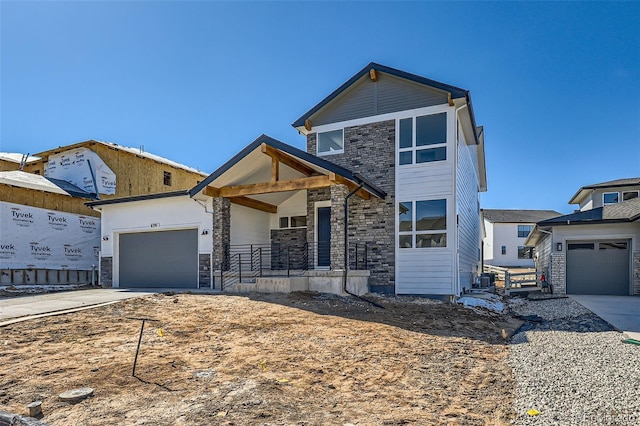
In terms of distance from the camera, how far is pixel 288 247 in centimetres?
1442

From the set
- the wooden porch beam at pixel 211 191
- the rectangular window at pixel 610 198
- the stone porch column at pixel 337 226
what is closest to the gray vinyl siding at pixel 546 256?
the rectangular window at pixel 610 198

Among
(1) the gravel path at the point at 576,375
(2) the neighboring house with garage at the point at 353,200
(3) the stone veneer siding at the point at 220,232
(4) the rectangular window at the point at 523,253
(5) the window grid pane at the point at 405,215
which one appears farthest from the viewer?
(4) the rectangular window at the point at 523,253

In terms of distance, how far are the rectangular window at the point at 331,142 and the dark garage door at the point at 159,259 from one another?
557cm

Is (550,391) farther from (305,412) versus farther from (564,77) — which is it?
(564,77)

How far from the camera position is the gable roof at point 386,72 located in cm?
1146

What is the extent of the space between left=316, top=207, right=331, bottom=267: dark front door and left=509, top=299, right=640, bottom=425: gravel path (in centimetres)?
671

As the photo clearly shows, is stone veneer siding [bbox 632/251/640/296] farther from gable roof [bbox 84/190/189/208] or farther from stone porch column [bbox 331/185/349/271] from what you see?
gable roof [bbox 84/190/189/208]

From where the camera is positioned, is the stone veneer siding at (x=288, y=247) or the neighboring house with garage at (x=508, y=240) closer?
the stone veneer siding at (x=288, y=247)

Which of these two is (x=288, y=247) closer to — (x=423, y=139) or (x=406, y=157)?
(x=406, y=157)

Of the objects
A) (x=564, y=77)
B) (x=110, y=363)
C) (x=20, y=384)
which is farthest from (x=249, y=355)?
(x=564, y=77)

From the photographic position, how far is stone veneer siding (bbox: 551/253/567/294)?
48.5ft

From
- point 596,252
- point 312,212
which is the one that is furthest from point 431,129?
point 596,252

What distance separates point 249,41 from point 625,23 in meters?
11.2

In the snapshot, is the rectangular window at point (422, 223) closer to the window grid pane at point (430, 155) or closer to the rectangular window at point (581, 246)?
the window grid pane at point (430, 155)
